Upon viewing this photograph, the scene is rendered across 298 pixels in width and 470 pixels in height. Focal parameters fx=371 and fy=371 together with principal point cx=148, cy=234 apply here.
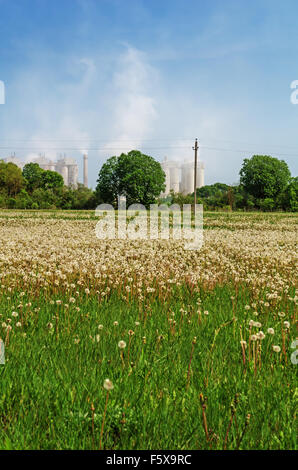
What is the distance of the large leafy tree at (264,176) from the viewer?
89625mm

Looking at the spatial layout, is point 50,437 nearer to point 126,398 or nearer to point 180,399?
point 126,398

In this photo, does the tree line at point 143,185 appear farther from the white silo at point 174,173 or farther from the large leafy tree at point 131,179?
the white silo at point 174,173

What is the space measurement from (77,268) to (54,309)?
2170mm

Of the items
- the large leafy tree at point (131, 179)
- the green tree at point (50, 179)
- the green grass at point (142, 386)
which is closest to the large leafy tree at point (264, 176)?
the large leafy tree at point (131, 179)

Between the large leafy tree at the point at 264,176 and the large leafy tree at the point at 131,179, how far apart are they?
21.8m

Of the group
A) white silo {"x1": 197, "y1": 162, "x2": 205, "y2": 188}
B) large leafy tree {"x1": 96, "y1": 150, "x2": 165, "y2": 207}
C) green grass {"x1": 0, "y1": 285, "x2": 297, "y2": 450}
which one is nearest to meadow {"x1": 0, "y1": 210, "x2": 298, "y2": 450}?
green grass {"x1": 0, "y1": 285, "x2": 297, "y2": 450}

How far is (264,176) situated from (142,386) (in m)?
93.2

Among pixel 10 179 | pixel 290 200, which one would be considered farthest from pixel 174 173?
pixel 290 200

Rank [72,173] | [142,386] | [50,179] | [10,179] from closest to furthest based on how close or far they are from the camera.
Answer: [142,386] < [10,179] < [50,179] < [72,173]

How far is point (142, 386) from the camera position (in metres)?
2.85

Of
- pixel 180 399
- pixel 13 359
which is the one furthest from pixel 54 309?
pixel 180 399

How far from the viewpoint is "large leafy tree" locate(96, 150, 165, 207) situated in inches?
3322

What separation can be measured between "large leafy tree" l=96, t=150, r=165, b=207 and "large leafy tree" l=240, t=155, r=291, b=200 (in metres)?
21.8

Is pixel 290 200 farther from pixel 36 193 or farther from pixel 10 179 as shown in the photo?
pixel 10 179
